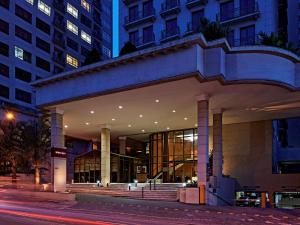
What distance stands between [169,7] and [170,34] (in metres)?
3.12

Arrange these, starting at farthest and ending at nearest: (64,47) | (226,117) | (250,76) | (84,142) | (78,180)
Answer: (64,47) < (84,142) < (78,180) < (226,117) < (250,76)

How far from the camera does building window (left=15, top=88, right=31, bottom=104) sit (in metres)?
69.0

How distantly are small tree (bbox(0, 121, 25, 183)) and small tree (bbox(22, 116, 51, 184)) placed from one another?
720 mm

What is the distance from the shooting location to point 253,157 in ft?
150

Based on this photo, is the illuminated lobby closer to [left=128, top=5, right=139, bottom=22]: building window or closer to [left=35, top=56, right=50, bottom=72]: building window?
[left=128, top=5, right=139, bottom=22]: building window

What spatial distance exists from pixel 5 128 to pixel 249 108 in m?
25.7

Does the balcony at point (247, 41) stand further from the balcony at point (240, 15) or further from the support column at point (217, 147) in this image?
the support column at point (217, 147)

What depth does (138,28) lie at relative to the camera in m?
53.2

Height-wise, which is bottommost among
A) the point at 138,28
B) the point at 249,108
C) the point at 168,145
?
the point at 168,145

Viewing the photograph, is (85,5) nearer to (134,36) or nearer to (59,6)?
(59,6)

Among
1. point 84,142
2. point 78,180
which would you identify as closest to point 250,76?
point 78,180

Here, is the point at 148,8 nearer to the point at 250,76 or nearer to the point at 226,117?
the point at 226,117

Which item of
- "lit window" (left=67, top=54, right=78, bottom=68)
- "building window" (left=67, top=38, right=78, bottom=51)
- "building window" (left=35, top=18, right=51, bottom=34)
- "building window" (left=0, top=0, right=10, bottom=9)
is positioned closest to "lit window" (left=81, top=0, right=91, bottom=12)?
"building window" (left=67, top=38, right=78, bottom=51)

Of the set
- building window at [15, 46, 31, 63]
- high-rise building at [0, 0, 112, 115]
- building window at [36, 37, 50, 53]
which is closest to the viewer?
high-rise building at [0, 0, 112, 115]
